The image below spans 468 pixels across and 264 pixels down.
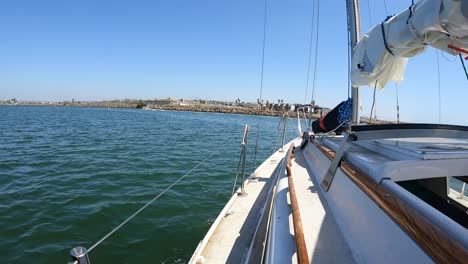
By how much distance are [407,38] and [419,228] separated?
266cm

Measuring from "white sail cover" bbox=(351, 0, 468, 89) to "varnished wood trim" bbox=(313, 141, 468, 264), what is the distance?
1.66 metres

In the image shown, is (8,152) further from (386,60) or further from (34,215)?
(386,60)

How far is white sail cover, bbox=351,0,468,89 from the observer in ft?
8.57

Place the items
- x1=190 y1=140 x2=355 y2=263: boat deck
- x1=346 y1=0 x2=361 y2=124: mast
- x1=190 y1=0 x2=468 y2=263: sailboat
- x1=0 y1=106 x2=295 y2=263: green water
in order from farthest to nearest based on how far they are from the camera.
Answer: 1. x1=346 y1=0 x2=361 y2=124: mast
2. x1=0 y1=106 x2=295 y2=263: green water
3. x1=190 y1=140 x2=355 y2=263: boat deck
4. x1=190 y1=0 x2=468 y2=263: sailboat

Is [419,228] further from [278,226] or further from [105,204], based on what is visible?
[105,204]

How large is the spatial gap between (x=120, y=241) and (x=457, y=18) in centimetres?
504

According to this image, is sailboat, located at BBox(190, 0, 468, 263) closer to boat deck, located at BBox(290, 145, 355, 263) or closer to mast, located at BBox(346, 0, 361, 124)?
boat deck, located at BBox(290, 145, 355, 263)

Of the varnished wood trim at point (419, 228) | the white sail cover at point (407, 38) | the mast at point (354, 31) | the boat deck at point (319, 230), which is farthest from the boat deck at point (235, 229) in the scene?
the white sail cover at point (407, 38)

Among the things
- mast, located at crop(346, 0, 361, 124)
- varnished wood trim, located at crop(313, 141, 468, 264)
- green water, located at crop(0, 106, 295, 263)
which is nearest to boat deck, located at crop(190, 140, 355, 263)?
varnished wood trim, located at crop(313, 141, 468, 264)

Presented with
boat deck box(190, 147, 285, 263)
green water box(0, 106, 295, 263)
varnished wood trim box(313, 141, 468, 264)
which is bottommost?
green water box(0, 106, 295, 263)

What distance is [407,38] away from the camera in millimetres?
3301

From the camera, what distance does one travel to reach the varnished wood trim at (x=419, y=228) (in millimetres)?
1126

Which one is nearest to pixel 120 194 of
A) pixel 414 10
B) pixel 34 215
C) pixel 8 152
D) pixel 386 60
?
pixel 34 215

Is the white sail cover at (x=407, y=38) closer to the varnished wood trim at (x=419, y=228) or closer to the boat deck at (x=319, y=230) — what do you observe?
the varnished wood trim at (x=419, y=228)
